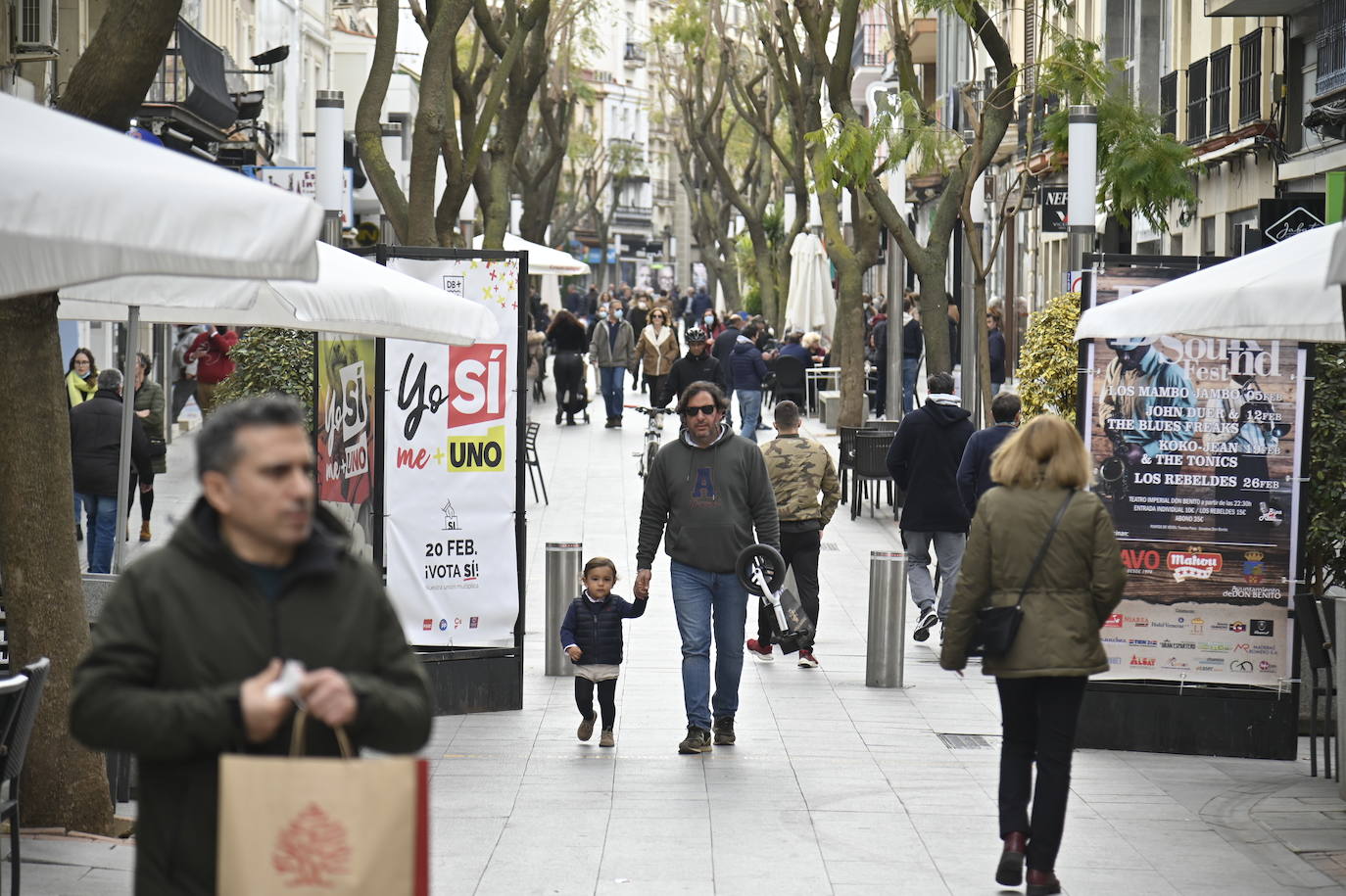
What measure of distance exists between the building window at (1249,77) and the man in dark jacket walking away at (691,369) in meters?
7.31

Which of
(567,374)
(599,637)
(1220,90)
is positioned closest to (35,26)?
(567,374)

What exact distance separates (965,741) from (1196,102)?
61.2 ft

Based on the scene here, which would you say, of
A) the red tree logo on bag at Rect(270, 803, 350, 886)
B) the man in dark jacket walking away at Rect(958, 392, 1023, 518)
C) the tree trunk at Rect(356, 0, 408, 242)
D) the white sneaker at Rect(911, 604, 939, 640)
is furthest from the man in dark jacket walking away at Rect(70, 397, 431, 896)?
the tree trunk at Rect(356, 0, 408, 242)

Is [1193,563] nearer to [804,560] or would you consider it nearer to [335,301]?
[804,560]

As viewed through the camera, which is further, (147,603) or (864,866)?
(864,866)

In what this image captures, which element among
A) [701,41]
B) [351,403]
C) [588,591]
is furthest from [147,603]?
[701,41]

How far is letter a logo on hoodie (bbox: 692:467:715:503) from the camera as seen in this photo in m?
10.1

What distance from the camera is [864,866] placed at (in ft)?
25.6

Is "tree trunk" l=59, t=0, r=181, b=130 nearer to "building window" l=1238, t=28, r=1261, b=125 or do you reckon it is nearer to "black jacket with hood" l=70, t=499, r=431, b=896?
"black jacket with hood" l=70, t=499, r=431, b=896

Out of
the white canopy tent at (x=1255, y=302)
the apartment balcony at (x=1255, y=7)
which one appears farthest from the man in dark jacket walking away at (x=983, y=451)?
the apartment balcony at (x=1255, y=7)

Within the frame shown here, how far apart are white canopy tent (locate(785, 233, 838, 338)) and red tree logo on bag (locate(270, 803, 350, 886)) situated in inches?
1284

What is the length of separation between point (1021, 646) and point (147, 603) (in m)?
4.01

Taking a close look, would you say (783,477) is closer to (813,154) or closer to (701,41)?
(813,154)

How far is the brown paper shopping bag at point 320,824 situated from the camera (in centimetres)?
367
